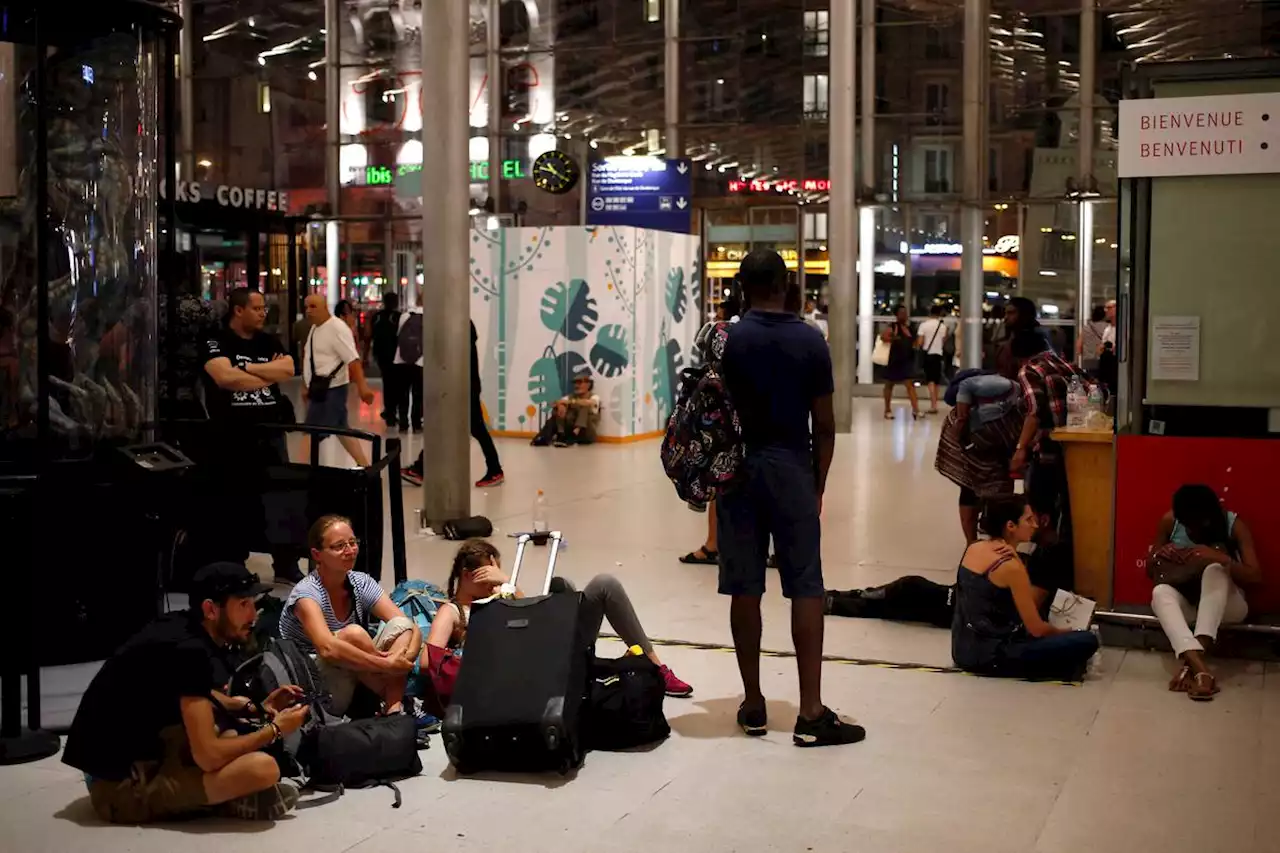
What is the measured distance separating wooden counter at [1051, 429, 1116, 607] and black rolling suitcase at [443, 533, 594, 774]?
11.1 ft

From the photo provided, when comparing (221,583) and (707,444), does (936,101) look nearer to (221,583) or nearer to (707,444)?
(707,444)

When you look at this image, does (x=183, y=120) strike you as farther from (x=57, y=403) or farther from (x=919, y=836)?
(x=919, y=836)

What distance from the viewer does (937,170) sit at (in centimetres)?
2516

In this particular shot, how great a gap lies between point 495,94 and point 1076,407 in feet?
68.7

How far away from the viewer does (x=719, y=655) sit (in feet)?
23.1

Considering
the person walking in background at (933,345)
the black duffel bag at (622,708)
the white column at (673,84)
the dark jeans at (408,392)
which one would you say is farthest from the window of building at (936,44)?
the black duffel bag at (622,708)

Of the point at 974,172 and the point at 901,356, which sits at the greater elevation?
the point at 974,172

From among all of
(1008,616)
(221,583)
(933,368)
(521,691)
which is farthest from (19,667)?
(933,368)

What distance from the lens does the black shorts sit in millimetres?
23122

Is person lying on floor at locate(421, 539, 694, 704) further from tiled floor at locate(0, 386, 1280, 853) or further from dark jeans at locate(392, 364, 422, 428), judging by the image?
dark jeans at locate(392, 364, 422, 428)

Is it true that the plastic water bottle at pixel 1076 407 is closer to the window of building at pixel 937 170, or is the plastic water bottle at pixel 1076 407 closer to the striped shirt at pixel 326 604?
the striped shirt at pixel 326 604

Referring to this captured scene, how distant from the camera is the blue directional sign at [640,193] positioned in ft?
67.5

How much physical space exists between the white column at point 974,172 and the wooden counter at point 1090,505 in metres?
17.0

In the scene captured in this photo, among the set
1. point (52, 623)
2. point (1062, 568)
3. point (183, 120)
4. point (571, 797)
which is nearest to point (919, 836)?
point (571, 797)
